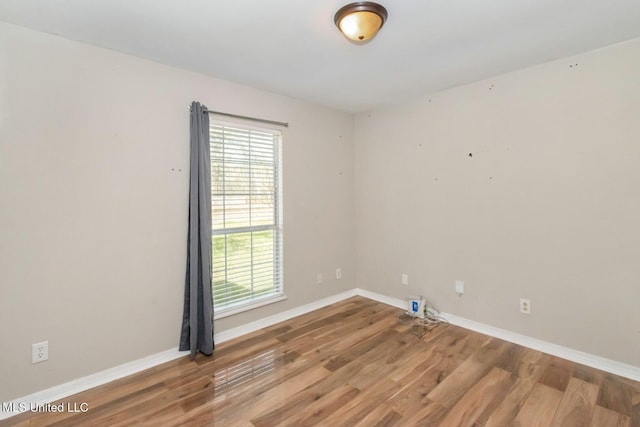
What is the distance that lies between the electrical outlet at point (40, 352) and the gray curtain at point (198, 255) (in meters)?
0.86

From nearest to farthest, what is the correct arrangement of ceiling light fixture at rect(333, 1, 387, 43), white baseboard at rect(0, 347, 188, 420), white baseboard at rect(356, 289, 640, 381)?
ceiling light fixture at rect(333, 1, 387, 43) → white baseboard at rect(0, 347, 188, 420) → white baseboard at rect(356, 289, 640, 381)

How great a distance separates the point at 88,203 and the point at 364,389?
234 centimetres

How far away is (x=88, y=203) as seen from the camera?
2.18m

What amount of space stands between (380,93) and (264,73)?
4.13 feet

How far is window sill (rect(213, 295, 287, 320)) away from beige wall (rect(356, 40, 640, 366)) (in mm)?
1430

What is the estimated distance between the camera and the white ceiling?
5.79ft

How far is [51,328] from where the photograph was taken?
6.75 feet

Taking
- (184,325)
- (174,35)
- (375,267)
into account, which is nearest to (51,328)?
(184,325)

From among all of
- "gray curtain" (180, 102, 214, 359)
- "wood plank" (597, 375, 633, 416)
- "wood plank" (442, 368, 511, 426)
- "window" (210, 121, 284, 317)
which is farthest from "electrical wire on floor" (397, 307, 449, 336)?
"gray curtain" (180, 102, 214, 359)

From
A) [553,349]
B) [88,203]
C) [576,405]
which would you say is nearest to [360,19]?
[88,203]

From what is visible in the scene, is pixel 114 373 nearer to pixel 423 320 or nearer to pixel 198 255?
pixel 198 255

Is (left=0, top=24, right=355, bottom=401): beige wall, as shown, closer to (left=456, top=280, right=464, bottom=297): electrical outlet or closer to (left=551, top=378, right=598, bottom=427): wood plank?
(left=456, top=280, right=464, bottom=297): electrical outlet

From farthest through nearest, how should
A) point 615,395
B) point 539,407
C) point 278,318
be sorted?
point 278,318 → point 615,395 → point 539,407

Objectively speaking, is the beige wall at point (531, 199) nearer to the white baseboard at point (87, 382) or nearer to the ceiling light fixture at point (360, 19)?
the ceiling light fixture at point (360, 19)
